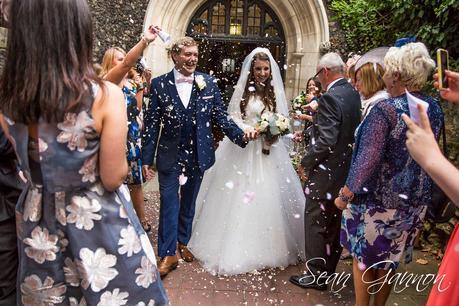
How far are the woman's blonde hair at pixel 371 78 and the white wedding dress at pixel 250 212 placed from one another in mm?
1209

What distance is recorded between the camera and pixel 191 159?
377cm

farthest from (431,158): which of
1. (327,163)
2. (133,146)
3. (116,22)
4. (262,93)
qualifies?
(116,22)

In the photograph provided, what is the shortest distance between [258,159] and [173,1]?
513 cm

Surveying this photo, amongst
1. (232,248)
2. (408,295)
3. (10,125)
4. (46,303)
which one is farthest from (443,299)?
(232,248)

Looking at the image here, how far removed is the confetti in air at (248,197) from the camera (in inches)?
154

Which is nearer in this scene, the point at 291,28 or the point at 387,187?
the point at 387,187

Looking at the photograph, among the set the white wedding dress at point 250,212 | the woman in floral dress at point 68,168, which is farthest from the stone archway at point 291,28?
the woman in floral dress at point 68,168

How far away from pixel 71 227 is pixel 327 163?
232 centimetres

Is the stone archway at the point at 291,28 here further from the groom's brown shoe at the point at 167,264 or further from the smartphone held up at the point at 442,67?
the smartphone held up at the point at 442,67

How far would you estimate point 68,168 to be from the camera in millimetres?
1548

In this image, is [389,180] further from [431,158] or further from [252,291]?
[252,291]

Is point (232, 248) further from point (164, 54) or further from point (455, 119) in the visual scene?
point (164, 54)

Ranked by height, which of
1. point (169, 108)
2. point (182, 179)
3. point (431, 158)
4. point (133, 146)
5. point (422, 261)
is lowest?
point (422, 261)

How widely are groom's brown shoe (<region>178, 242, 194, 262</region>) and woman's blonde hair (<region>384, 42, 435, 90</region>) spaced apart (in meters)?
2.48
